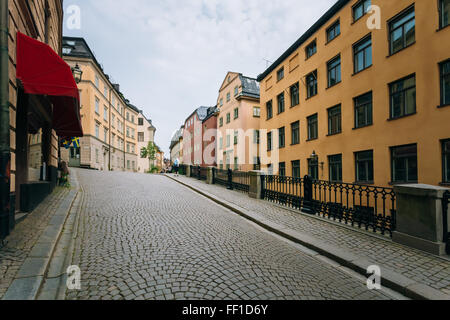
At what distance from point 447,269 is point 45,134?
13222 millimetres

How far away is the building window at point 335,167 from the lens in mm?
15555

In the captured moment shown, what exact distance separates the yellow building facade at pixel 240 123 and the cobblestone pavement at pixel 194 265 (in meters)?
22.2

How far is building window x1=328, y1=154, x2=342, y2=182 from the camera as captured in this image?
15.6m

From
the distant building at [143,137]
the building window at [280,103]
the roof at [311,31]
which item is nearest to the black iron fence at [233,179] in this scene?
the building window at [280,103]

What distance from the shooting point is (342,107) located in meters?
15.3

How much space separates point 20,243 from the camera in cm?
411

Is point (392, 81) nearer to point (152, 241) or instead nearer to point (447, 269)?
point (447, 269)

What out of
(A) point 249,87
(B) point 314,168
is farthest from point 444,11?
(A) point 249,87

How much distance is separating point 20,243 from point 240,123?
26.4m

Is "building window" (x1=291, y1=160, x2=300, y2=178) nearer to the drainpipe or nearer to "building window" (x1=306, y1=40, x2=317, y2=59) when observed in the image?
"building window" (x1=306, y1=40, x2=317, y2=59)

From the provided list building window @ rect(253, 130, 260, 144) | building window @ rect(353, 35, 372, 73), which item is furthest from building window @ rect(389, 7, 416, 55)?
building window @ rect(253, 130, 260, 144)

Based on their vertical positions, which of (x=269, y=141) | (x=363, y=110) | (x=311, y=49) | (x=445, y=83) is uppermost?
(x=311, y=49)

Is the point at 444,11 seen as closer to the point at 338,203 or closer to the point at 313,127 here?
the point at 313,127
